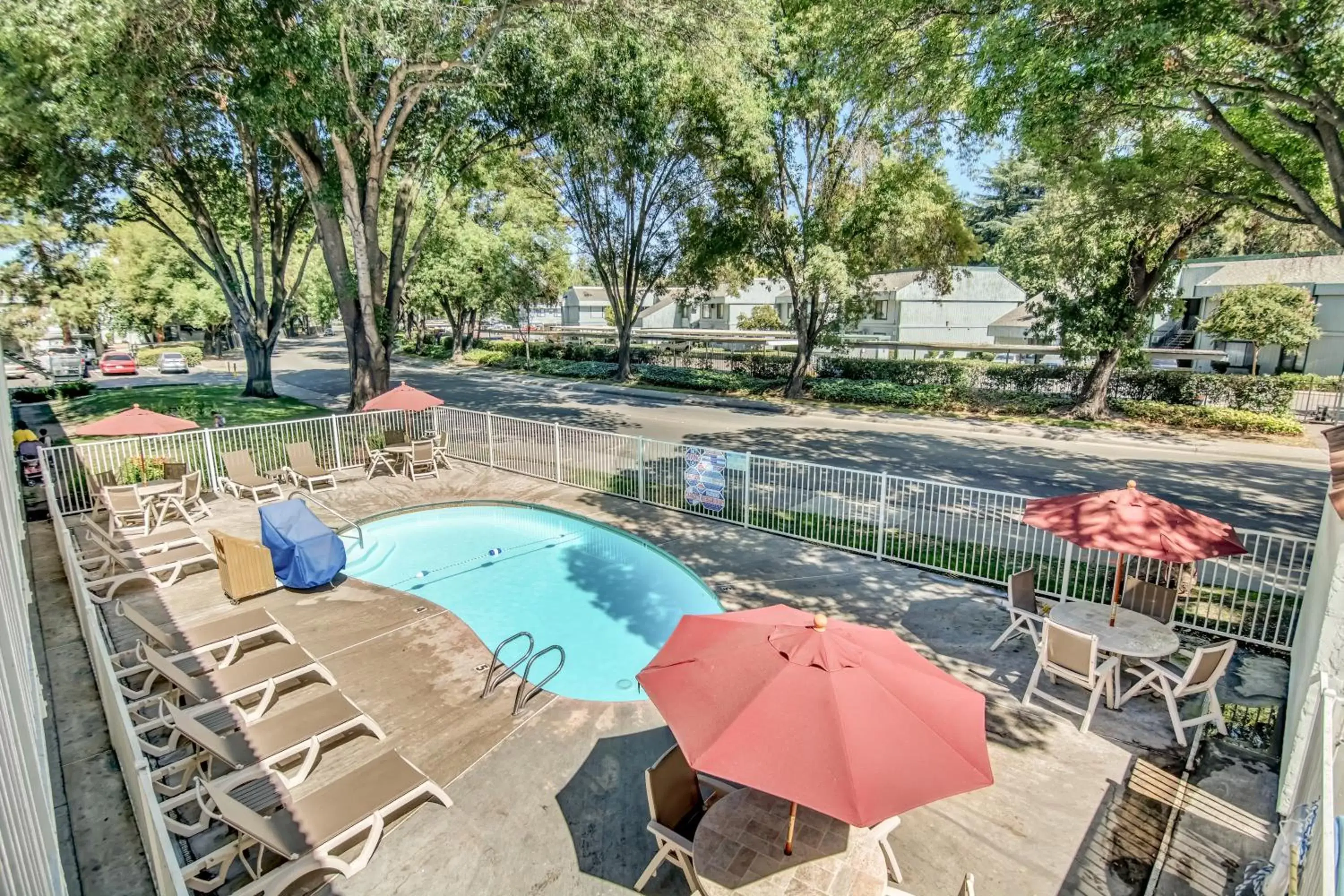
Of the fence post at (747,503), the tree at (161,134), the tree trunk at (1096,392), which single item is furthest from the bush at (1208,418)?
the tree at (161,134)

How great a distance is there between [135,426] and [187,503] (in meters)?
1.74

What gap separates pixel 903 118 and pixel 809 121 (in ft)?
15.0

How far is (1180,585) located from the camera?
7586 millimetres

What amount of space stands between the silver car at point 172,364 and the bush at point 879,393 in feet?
135

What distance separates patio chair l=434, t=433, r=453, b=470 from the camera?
53.8ft

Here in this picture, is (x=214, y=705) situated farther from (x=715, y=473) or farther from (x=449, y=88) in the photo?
(x=449, y=88)

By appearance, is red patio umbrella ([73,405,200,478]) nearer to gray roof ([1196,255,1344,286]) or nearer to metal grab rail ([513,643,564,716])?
metal grab rail ([513,643,564,716])

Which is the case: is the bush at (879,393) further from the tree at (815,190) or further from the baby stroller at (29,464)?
the baby stroller at (29,464)

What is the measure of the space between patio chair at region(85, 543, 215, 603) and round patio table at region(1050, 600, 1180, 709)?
12280 mm

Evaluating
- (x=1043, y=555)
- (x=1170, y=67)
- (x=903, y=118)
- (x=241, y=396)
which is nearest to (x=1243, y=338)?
(x=903, y=118)

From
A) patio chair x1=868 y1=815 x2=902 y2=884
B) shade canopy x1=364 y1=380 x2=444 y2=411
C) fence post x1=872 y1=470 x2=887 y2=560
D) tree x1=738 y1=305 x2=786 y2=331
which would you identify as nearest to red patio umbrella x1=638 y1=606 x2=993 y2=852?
patio chair x1=868 y1=815 x2=902 y2=884

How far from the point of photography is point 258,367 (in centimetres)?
2752

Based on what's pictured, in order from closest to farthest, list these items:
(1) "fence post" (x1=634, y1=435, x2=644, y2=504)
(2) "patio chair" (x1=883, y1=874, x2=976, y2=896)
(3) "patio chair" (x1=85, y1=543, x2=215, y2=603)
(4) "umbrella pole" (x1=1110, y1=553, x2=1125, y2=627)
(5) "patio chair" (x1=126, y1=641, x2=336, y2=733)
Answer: (2) "patio chair" (x1=883, y1=874, x2=976, y2=896)
(5) "patio chair" (x1=126, y1=641, x2=336, y2=733)
(4) "umbrella pole" (x1=1110, y1=553, x2=1125, y2=627)
(3) "patio chair" (x1=85, y1=543, x2=215, y2=603)
(1) "fence post" (x1=634, y1=435, x2=644, y2=504)

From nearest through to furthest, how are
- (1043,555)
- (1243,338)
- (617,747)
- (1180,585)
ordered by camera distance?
(617,747) → (1180,585) → (1043,555) → (1243,338)
